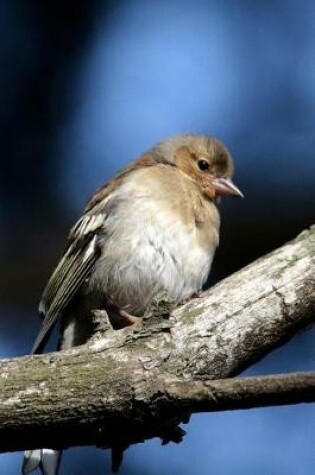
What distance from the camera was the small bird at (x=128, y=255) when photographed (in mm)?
4727

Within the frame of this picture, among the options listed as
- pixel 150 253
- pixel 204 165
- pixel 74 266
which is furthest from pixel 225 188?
pixel 74 266

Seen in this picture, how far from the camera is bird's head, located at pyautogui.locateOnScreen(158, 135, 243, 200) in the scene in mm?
5328

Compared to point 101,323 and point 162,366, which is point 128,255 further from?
point 162,366

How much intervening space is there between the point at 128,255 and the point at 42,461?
950 millimetres

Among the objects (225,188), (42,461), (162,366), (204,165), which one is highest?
(204,165)

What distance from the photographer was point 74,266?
4.92 m

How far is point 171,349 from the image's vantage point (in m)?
3.50

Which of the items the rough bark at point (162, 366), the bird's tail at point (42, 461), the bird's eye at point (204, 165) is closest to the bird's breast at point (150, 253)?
the bird's eye at point (204, 165)

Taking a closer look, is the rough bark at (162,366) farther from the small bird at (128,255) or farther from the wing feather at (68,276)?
the wing feather at (68,276)

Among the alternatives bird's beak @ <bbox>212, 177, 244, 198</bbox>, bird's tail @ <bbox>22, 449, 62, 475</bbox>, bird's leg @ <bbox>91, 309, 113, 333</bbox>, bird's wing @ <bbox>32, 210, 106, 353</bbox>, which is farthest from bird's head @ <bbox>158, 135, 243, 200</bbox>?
bird's leg @ <bbox>91, 309, 113, 333</bbox>

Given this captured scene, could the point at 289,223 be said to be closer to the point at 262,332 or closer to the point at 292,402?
the point at 262,332

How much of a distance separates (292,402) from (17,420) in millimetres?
890

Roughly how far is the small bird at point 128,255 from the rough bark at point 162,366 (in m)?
0.98

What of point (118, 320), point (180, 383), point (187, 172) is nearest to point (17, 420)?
point (180, 383)
